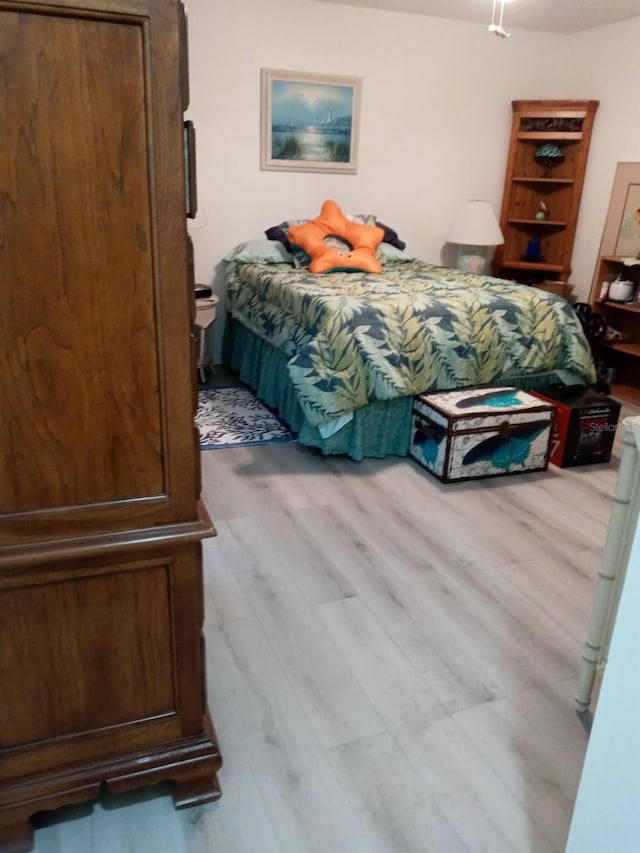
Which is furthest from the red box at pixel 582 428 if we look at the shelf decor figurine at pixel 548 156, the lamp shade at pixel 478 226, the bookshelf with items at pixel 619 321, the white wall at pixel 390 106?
the shelf decor figurine at pixel 548 156

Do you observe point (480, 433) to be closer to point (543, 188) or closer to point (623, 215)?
point (623, 215)

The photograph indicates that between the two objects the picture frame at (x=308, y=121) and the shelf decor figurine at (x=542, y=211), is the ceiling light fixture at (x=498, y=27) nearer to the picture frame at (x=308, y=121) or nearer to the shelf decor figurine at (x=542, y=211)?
the picture frame at (x=308, y=121)

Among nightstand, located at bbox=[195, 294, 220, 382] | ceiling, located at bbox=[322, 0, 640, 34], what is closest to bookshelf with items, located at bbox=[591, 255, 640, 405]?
ceiling, located at bbox=[322, 0, 640, 34]

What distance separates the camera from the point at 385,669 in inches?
71.7

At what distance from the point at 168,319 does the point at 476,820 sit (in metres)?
1.21

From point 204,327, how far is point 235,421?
0.81 m

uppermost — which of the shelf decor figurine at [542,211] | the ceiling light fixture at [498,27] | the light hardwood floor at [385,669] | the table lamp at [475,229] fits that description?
the ceiling light fixture at [498,27]

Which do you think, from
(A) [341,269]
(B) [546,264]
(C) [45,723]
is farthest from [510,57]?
(C) [45,723]

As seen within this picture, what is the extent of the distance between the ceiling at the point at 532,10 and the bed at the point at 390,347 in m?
1.93

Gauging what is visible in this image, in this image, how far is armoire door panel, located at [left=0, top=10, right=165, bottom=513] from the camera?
948mm

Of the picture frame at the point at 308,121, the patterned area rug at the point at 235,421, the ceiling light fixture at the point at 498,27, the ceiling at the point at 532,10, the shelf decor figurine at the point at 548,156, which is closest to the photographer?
the ceiling light fixture at the point at 498,27

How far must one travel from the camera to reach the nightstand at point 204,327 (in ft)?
13.1

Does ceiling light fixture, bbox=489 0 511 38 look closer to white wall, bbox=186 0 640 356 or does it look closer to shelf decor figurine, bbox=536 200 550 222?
white wall, bbox=186 0 640 356

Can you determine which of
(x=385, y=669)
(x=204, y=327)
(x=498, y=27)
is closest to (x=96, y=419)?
(x=385, y=669)
